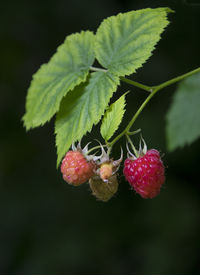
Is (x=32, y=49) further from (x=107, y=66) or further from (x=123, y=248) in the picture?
(x=107, y=66)

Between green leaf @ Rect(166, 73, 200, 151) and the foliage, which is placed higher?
the foliage

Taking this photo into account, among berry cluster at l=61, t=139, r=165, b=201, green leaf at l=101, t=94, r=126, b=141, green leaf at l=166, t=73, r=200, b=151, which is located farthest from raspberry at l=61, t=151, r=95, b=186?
green leaf at l=166, t=73, r=200, b=151

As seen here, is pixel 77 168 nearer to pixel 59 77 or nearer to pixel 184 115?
pixel 59 77

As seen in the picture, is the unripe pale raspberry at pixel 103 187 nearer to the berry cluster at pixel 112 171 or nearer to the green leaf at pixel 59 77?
the berry cluster at pixel 112 171

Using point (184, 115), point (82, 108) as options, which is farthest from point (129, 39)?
point (184, 115)

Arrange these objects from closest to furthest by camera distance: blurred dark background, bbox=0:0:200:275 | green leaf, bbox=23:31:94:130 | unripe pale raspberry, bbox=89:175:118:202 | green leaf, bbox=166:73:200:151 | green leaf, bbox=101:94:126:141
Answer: green leaf, bbox=101:94:126:141
unripe pale raspberry, bbox=89:175:118:202
green leaf, bbox=23:31:94:130
green leaf, bbox=166:73:200:151
blurred dark background, bbox=0:0:200:275

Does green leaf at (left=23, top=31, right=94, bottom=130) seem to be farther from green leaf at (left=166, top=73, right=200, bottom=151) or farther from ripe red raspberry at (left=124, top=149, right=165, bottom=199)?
green leaf at (left=166, top=73, right=200, bottom=151)
